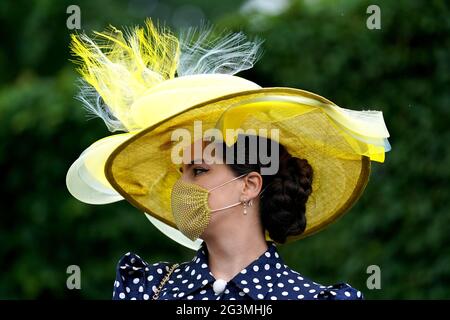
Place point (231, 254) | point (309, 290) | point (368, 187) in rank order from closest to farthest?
1. point (309, 290)
2. point (231, 254)
3. point (368, 187)

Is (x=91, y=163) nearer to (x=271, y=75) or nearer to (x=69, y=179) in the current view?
(x=69, y=179)

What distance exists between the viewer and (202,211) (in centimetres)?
304

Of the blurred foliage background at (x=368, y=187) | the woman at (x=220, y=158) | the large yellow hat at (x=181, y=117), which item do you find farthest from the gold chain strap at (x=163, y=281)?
the blurred foliage background at (x=368, y=187)

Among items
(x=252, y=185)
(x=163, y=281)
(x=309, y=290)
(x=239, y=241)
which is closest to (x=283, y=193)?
(x=252, y=185)

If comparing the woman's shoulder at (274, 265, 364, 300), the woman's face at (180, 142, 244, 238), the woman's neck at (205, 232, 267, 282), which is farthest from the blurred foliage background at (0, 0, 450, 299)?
the woman's shoulder at (274, 265, 364, 300)

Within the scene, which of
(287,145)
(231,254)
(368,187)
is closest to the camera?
(231,254)

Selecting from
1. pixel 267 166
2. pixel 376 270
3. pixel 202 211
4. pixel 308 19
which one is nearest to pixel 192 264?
pixel 202 211

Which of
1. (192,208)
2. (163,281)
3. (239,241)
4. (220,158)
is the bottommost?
(163,281)

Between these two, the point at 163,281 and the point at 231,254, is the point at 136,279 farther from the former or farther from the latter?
the point at 231,254

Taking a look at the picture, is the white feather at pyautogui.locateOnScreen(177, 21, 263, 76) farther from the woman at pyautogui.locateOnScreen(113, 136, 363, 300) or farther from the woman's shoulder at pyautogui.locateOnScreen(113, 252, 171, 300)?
the woman's shoulder at pyautogui.locateOnScreen(113, 252, 171, 300)

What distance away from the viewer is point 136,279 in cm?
313

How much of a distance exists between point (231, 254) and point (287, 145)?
0.41 meters

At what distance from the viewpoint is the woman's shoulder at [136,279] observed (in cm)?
307
